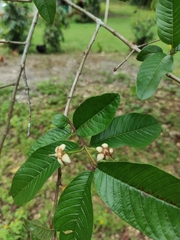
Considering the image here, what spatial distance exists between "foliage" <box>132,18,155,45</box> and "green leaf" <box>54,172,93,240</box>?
14.7ft

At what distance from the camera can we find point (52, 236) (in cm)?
41

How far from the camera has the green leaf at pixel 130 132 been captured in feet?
1.53

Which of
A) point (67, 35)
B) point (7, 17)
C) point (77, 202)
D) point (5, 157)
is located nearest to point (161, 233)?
point (77, 202)

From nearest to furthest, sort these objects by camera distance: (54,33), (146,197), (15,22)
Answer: (146,197) < (15,22) < (54,33)

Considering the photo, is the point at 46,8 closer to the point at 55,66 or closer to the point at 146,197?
the point at 146,197

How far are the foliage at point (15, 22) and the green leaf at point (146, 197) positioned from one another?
430 centimetres

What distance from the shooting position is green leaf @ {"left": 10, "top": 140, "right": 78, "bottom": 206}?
1.33 feet

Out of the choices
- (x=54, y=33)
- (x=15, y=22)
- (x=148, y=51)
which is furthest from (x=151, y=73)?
(x=54, y=33)

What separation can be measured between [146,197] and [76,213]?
0.10 m

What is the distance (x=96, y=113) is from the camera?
1.51 feet

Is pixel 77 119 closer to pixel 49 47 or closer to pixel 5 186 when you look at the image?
pixel 5 186

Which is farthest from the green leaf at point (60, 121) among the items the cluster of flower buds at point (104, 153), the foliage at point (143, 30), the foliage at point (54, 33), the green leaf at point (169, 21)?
the foliage at point (143, 30)

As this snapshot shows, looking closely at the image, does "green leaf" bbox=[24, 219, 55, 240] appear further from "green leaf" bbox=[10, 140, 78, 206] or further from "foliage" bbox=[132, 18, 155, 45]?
"foliage" bbox=[132, 18, 155, 45]

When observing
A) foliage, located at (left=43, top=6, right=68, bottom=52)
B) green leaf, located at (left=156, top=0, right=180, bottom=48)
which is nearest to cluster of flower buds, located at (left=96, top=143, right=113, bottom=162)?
green leaf, located at (left=156, top=0, right=180, bottom=48)
